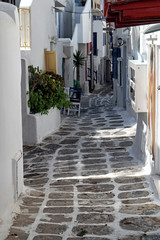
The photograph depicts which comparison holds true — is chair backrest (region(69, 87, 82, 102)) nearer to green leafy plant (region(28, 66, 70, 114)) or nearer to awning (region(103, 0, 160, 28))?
green leafy plant (region(28, 66, 70, 114))

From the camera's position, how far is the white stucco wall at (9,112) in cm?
672

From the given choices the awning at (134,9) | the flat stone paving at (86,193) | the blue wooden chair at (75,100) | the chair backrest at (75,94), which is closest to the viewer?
the awning at (134,9)

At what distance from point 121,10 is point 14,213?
12.0 ft

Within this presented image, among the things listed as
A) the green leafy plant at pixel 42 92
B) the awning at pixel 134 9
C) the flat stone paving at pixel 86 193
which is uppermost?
the awning at pixel 134 9

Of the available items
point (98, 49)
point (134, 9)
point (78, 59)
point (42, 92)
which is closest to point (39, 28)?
point (42, 92)

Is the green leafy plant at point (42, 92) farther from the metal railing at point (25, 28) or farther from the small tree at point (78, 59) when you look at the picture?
the small tree at point (78, 59)

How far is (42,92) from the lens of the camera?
44.7 feet

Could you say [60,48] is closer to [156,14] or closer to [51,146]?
[51,146]

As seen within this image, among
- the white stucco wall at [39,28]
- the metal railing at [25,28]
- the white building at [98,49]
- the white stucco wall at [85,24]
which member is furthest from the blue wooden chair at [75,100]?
the white building at [98,49]

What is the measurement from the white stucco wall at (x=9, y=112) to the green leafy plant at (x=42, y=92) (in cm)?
506

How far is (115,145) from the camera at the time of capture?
38.9 feet

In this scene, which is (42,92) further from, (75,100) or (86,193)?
(86,193)

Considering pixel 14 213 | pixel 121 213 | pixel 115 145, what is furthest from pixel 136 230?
pixel 115 145

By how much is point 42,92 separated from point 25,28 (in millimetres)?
1868
